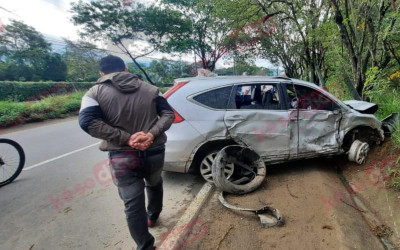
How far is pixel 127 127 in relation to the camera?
5.97 feet

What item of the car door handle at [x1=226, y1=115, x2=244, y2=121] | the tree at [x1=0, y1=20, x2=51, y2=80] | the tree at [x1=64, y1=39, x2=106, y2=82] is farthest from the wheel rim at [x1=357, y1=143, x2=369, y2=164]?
the tree at [x1=64, y1=39, x2=106, y2=82]

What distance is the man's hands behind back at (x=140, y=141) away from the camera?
1.74 meters

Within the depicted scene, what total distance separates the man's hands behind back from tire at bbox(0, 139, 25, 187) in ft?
11.2

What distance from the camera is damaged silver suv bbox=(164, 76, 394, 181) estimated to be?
10.3ft

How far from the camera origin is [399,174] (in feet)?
9.60

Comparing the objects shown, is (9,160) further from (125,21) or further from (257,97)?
(125,21)

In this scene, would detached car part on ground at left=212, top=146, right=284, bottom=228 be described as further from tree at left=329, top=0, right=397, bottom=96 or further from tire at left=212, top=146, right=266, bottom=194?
tree at left=329, top=0, right=397, bottom=96

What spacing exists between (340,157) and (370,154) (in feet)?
1.58

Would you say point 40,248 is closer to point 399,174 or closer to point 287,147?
point 287,147

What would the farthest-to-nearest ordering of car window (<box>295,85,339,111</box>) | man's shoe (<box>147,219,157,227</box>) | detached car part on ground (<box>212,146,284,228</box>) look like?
car window (<box>295,85,339,111</box>) < detached car part on ground (<box>212,146,284,228</box>) < man's shoe (<box>147,219,157,227</box>)

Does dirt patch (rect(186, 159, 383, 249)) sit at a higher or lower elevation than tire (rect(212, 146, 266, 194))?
lower

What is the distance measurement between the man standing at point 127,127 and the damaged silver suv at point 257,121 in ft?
3.98

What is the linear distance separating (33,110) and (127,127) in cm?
1203

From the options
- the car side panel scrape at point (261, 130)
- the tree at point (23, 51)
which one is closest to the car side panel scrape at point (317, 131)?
the car side panel scrape at point (261, 130)
